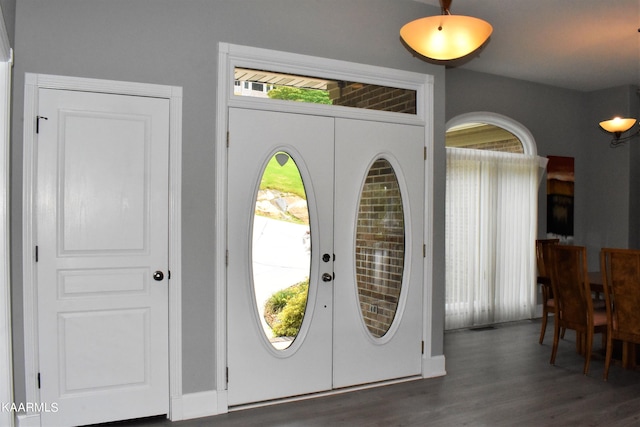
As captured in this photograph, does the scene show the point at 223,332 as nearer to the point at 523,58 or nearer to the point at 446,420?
the point at 446,420

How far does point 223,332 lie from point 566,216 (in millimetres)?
5182

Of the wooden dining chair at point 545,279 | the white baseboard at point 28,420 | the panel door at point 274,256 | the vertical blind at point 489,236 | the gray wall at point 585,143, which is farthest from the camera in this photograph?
the gray wall at point 585,143

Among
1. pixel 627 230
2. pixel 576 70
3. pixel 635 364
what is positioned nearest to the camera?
pixel 635 364

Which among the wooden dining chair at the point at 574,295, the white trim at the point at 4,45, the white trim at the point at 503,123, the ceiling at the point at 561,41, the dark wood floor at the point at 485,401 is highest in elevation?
the ceiling at the point at 561,41

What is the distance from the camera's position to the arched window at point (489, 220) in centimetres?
589

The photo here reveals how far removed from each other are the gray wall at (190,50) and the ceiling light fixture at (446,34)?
1272 millimetres

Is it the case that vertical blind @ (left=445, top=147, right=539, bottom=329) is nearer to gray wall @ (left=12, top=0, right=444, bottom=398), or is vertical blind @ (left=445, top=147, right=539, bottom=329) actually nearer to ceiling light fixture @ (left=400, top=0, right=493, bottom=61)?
gray wall @ (left=12, top=0, right=444, bottom=398)

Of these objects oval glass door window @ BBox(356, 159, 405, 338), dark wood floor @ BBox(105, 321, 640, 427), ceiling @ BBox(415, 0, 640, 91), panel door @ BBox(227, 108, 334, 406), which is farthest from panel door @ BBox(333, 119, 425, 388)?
ceiling @ BBox(415, 0, 640, 91)

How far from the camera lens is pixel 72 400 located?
120 inches

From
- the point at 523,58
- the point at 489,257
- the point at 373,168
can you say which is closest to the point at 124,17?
the point at 373,168

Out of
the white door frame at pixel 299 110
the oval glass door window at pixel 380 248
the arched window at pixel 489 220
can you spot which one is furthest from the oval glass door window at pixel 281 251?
the arched window at pixel 489 220

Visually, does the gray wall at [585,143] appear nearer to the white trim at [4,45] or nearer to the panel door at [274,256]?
the panel door at [274,256]

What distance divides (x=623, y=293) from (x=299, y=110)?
282 cm

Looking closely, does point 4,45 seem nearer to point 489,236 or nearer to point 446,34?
point 446,34
